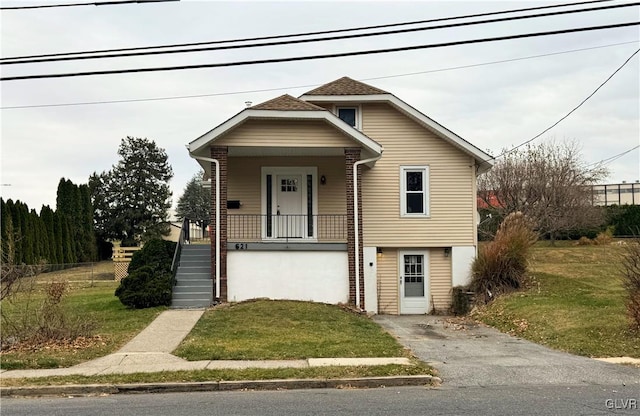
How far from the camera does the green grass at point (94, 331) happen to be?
31.4ft

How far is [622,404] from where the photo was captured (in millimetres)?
7004

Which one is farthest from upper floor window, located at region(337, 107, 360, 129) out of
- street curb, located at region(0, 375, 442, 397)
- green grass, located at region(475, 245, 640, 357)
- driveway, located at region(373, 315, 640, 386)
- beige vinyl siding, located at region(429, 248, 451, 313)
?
street curb, located at region(0, 375, 442, 397)

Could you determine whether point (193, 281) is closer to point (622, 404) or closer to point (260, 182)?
point (260, 182)

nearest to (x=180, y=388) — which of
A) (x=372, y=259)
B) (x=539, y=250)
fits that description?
(x=372, y=259)

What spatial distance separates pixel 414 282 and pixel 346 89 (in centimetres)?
700

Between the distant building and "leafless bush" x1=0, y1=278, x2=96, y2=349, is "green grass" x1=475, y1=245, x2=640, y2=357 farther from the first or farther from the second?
the distant building

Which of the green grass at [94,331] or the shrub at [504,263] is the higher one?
the shrub at [504,263]

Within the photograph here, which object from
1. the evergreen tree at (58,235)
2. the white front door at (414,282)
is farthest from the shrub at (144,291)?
the evergreen tree at (58,235)

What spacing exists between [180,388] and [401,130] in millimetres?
12803

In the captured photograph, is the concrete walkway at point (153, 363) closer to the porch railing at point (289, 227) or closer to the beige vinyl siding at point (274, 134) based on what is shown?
the beige vinyl siding at point (274, 134)

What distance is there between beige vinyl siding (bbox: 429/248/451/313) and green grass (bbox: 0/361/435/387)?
9.97 m

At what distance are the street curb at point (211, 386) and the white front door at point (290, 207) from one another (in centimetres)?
1028

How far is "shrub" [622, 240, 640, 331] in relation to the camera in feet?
36.4

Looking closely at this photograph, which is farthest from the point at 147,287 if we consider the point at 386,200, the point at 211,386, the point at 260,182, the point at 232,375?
the point at 386,200
